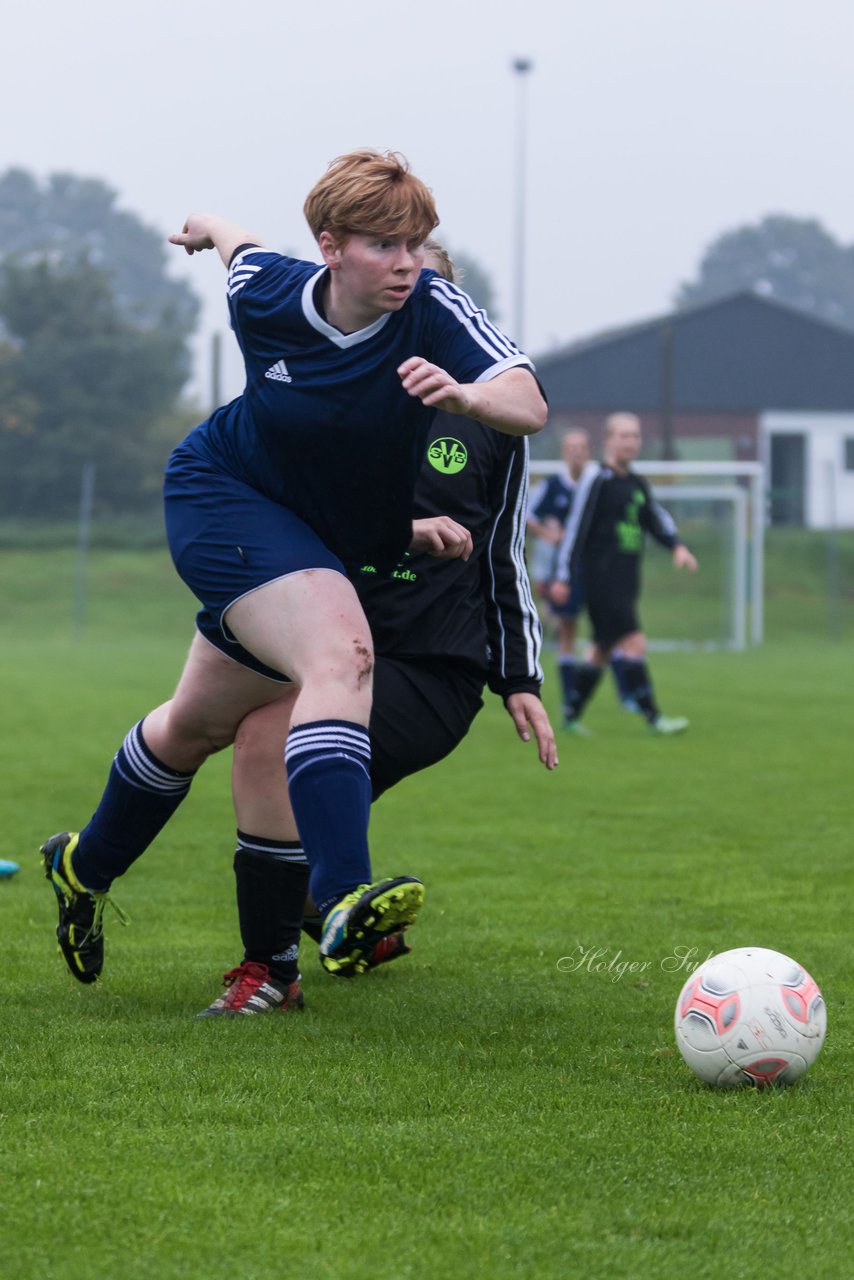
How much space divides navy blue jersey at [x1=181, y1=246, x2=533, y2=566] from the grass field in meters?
1.17

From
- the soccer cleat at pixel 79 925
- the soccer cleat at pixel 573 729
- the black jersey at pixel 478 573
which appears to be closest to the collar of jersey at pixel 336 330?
the black jersey at pixel 478 573

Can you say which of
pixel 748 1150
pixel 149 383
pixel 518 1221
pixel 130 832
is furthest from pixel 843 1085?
pixel 149 383

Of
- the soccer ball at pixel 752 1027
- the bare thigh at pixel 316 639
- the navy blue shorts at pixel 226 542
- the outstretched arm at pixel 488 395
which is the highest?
the outstretched arm at pixel 488 395

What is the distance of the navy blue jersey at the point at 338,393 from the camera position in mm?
3607

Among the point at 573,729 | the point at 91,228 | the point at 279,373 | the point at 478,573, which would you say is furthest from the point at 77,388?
the point at 91,228

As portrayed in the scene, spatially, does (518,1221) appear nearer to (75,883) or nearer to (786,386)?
(75,883)

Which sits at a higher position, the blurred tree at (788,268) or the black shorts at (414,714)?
the blurred tree at (788,268)

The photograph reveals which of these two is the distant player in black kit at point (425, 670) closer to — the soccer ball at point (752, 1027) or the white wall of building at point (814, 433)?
the soccer ball at point (752, 1027)

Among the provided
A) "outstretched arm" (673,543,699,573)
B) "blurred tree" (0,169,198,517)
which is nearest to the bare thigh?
"outstretched arm" (673,543,699,573)

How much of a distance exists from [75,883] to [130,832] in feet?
0.63

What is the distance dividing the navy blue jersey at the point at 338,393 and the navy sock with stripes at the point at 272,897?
77 centimetres

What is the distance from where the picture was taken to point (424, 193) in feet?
11.7

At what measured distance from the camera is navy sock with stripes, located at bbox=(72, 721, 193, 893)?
416 cm

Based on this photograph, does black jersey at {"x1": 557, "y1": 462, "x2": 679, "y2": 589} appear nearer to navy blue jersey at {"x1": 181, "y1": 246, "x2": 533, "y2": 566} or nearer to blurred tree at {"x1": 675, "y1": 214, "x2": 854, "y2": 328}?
navy blue jersey at {"x1": 181, "y1": 246, "x2": 533, "y2": 566}
